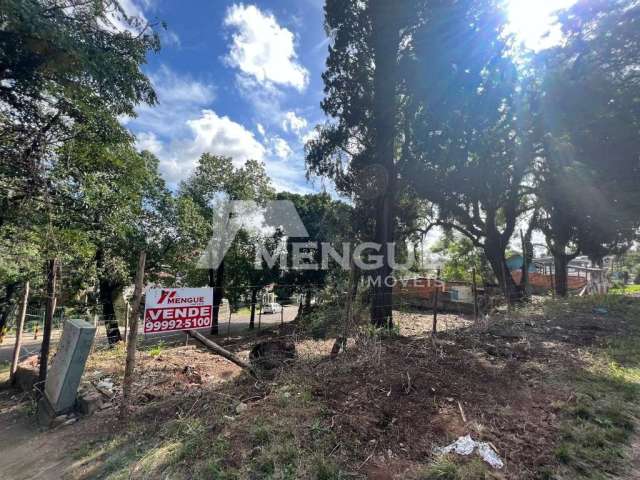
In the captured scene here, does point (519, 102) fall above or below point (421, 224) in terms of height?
above

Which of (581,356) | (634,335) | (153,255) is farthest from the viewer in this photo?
(153,255)

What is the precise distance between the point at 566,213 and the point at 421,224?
5112 mm

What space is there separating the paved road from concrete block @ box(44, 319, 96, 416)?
2.31 feet

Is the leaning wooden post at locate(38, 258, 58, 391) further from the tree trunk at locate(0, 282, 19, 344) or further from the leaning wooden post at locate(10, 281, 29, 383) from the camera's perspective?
the tree trunk at locate(0, 282, 19, 344)

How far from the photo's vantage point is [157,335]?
6.98 m

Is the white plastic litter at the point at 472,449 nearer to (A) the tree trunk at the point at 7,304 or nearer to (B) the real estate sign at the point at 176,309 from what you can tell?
(B) the real estate sign at the point at 176,309

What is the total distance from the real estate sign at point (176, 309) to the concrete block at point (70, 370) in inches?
36.7

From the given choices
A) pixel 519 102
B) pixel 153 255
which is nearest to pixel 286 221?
pixel 153 255

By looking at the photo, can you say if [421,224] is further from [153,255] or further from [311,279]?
[153,255]

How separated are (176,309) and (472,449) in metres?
3.39

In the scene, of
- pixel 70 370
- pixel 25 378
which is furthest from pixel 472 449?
pixel 25 378

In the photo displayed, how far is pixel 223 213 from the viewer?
52.5 feet

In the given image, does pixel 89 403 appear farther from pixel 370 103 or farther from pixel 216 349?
pixel 370 103

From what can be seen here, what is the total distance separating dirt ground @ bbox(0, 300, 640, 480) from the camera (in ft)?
7.92
